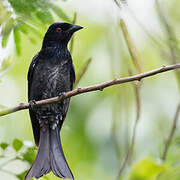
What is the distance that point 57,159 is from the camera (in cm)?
334

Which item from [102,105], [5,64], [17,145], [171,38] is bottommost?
[102,105]

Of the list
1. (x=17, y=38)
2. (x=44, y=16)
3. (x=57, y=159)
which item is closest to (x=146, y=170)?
(x=44, y=16)

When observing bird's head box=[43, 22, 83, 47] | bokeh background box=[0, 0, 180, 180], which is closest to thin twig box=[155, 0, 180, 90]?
bokeh background box=[0, 0, 180, 180]

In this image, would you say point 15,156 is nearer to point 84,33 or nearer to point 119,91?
point 119,91

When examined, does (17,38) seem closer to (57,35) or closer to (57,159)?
(57,159)

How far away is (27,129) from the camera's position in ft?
16.9

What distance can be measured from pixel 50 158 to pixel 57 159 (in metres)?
0.06

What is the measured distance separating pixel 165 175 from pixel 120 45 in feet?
A: 3.69

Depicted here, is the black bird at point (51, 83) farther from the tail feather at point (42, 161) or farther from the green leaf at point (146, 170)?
the green leaf at point (146, 170)

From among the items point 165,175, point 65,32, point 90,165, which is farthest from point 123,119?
point 90,165

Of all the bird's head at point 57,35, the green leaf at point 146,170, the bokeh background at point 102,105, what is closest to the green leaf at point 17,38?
the bokeh background at point 102,105

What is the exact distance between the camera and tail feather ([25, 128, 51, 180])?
2.33 metres

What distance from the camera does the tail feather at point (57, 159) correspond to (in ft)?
9.70

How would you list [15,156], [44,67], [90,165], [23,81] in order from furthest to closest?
[23,81], [90,165], [44,67], [15,156]
